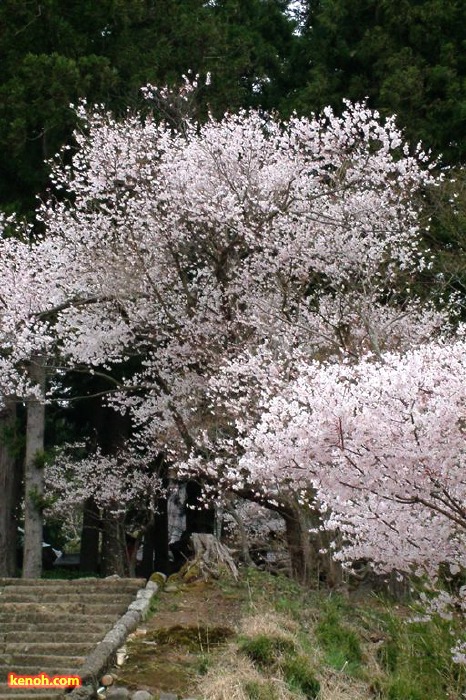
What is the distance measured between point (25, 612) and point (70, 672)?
6.13ft

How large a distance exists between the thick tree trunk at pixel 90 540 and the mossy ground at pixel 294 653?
344 inches

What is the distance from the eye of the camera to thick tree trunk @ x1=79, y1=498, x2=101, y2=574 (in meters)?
17.7

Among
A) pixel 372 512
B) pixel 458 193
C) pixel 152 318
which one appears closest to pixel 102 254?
pixel 152 318

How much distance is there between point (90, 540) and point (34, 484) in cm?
589

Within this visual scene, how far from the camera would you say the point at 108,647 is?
7.52 meters

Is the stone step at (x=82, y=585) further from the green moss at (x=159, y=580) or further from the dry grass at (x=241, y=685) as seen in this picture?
the dry grass at (x=241, y=685)

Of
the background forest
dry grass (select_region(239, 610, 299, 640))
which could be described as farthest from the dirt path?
the background forest

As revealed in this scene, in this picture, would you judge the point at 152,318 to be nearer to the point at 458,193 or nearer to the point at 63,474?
the point at 458,193

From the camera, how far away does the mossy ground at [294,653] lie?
6633 mm

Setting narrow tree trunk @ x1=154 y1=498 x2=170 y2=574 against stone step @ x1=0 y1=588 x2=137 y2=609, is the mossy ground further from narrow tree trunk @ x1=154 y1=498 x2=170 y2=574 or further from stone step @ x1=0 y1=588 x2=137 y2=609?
narrow tree trunk @ x1=154 y1=498 x2=170 y2=574

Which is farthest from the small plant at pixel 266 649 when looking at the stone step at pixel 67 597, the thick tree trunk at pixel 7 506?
the thick tree trunk at pixel 7 506

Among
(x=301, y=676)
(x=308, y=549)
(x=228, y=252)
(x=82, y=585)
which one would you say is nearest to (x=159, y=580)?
(x=82, y=585)

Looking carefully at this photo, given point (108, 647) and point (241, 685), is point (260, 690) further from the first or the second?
point (108, 647)

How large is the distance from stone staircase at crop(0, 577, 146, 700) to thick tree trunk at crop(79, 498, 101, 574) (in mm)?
7418
